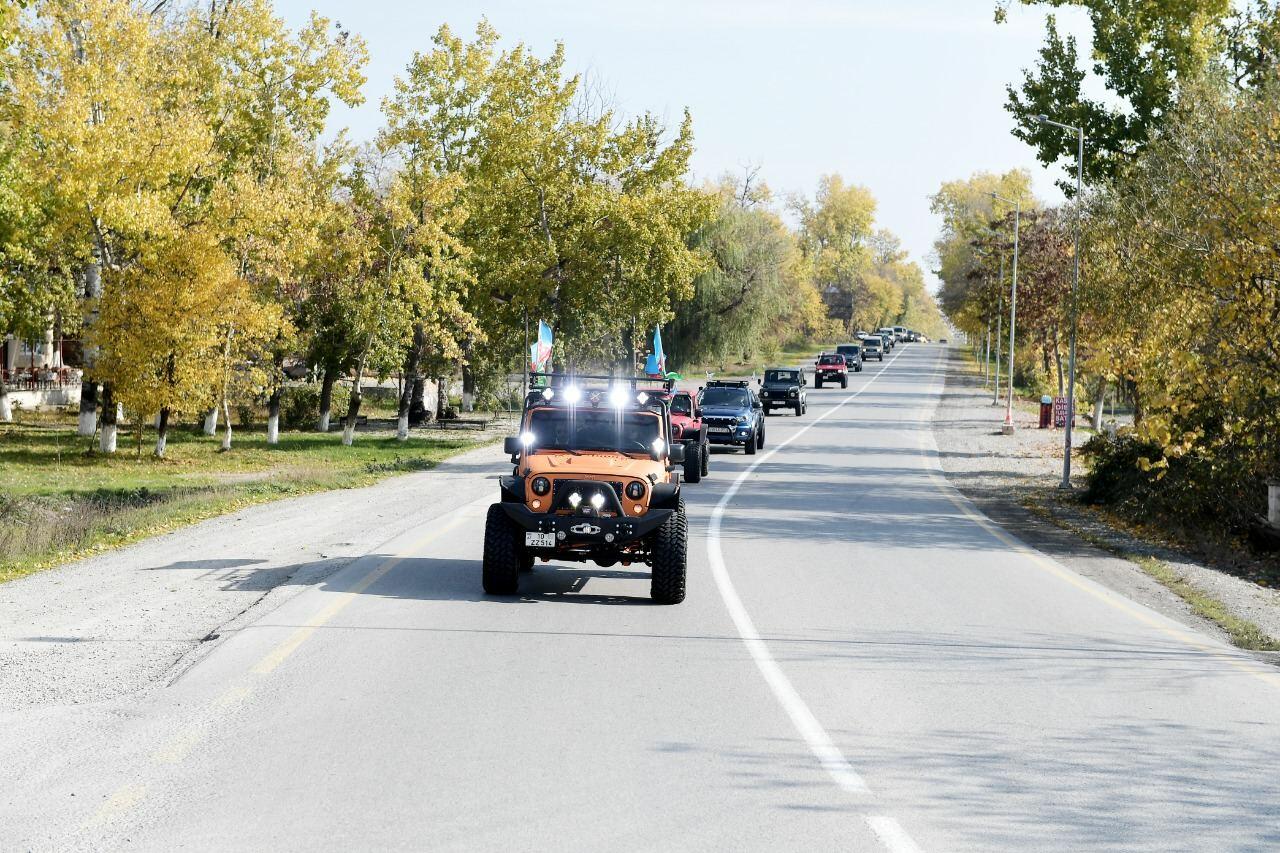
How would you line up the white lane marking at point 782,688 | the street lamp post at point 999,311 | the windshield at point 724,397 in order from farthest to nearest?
the street lamp post at point 999,311, the windshield at point 724,397, the white lane marking at point 782,688

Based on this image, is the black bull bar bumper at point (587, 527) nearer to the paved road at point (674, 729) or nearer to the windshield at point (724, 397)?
the paved road at point (674, 729)

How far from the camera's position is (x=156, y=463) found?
40438 mm

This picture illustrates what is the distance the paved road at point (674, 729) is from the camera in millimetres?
6488

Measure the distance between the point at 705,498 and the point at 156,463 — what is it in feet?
69.9

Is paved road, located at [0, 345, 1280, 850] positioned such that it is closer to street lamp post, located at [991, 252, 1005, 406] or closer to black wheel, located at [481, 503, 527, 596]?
black wheel, located at [481, 503, 527, 596]

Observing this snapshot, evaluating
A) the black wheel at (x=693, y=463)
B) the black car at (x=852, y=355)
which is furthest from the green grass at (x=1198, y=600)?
the black car at (x=852, y=355)

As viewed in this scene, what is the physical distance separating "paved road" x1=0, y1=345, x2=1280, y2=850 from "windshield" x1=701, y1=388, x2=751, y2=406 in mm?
22157

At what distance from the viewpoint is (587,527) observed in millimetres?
13281

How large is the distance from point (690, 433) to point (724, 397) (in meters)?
8.40

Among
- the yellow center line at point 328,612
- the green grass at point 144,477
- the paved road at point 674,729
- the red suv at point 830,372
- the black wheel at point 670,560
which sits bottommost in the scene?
the green grass at point 144,477

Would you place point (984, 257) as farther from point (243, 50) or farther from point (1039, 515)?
point (1039, 515)

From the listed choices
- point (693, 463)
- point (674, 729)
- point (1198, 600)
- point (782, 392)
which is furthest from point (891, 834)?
point (782, 392)

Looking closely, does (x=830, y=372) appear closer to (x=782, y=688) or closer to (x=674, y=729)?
(x=782, y=688)

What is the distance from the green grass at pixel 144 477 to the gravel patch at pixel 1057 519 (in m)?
12.5
